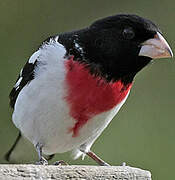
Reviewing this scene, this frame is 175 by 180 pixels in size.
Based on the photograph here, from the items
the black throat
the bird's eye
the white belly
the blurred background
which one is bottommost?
the blurred background

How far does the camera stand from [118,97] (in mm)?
2926

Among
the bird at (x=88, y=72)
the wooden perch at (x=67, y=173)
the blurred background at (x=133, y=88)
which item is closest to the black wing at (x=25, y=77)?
the bird at (x=88, y=72)

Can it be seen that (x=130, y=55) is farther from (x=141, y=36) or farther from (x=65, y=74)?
(x=65, y=74)

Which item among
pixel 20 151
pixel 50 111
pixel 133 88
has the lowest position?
pixel 133 88

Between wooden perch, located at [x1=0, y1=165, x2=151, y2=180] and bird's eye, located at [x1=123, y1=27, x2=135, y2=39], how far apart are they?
0.73 m

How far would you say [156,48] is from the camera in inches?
109

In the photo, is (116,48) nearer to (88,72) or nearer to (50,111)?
(88,72)

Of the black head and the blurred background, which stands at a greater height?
the black head

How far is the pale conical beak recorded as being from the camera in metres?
2.77

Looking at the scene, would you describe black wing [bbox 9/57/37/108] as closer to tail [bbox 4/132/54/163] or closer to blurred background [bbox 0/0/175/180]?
tail [bbox 4/132/54/163]

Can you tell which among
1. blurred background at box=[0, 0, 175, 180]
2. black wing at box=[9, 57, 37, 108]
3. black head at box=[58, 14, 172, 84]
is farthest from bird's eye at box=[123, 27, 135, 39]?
blurred background at box=[0, 0, 175, 180]

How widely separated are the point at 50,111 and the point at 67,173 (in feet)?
2.51

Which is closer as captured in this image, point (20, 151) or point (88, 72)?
point (88, 72)

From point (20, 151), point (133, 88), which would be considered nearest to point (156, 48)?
point (20, 151)
